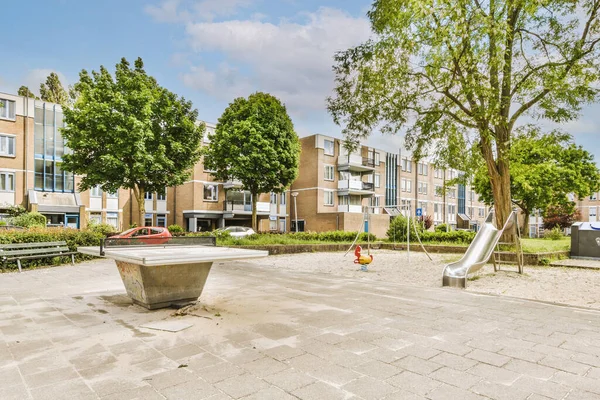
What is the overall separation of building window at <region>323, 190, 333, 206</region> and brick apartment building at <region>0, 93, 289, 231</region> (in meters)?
11.1

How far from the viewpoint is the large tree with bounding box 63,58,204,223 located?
75.1 feet

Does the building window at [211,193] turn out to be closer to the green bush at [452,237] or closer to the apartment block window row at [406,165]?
the green bush at [452,237]

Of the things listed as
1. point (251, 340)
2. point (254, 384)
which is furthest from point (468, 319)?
point (254, 384)

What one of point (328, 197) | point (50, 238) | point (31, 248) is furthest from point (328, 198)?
point (31, 248)

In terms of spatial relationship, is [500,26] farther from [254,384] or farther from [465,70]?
[254,384]

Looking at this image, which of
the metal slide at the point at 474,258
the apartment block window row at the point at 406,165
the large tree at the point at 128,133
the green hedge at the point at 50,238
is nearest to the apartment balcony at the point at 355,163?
the apartment block window row at the point at 406,165

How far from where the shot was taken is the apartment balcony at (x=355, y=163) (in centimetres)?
4691

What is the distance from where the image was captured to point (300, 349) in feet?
15.0

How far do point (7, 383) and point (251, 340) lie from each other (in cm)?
245

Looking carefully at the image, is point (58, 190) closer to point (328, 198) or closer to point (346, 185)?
point (328, 198)

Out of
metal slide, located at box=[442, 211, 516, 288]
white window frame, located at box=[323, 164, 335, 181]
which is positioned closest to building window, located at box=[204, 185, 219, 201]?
white window frame, located at box=[323, 164, 335, 181]

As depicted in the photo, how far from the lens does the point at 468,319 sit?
622 cm

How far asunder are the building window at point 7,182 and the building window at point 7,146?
5.19ft

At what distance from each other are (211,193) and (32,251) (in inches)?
1078
